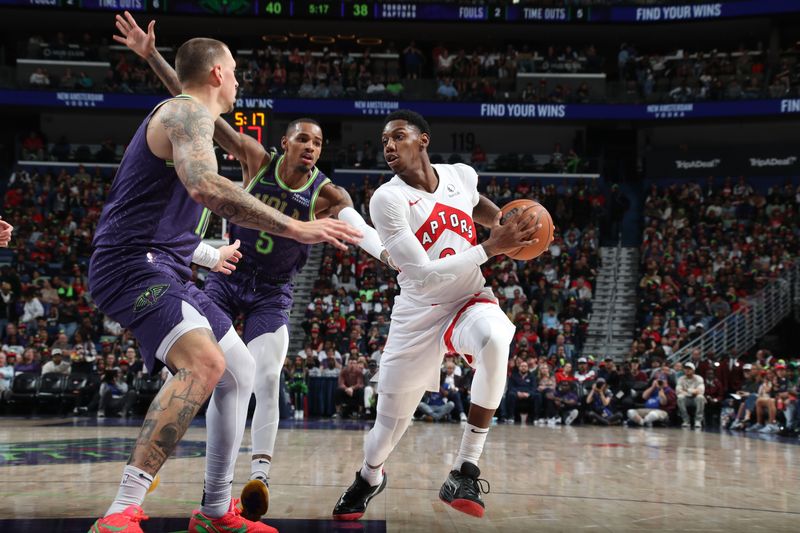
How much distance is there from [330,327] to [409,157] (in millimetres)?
12766

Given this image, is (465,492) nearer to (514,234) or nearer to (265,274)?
(514,234)

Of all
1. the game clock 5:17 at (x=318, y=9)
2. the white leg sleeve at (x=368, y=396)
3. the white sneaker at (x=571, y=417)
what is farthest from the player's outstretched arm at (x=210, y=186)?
the game clock 5:17 at (x=318, y=9)

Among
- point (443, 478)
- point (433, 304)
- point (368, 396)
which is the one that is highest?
point (433, 304)

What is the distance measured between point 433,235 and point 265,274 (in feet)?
3.72

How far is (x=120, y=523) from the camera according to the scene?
10.4ft

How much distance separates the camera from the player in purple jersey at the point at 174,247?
11.0 ft

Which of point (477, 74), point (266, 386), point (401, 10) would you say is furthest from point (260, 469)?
point (477, 74)

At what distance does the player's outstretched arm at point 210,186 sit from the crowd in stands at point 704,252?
1439 centimetres

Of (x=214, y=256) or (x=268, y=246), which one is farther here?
(x=268, y=246)

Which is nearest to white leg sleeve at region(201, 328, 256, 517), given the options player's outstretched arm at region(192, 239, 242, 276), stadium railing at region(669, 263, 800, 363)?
player's outstretched arm at region(192, 239, 242, 276)

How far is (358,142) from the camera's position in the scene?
28125 millimetres

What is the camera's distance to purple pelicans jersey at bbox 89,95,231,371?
11.8ft

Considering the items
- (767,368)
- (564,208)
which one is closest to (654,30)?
(564,208)

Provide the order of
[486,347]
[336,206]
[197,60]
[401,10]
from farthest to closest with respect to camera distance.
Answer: [401,10] < [336,206] < [486,347] < [197,60]
